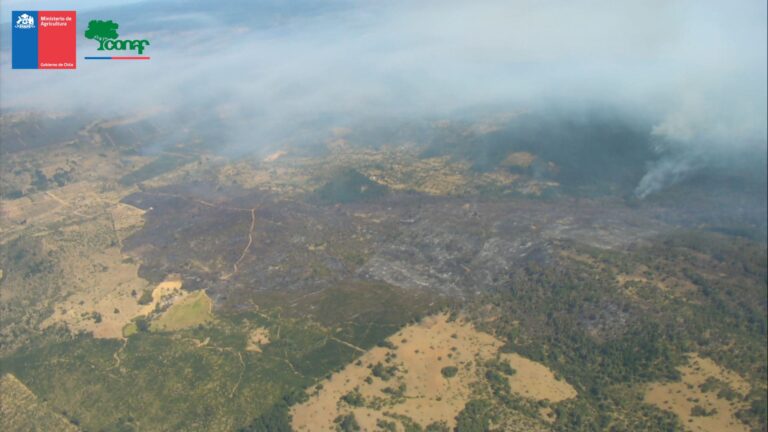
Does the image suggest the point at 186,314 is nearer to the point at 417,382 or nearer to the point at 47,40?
the point at 417,382

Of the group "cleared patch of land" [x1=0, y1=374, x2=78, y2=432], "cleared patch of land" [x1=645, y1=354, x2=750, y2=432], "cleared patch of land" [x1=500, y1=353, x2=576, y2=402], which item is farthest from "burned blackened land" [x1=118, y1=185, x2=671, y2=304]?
"cleared patch of land" [x1=645, y1=354, x2=750, y2=432]

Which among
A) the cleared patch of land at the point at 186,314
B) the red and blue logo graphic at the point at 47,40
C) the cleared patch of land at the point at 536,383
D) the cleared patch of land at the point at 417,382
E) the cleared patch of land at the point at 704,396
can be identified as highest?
the red and blue logo graphic at the point at 47,40

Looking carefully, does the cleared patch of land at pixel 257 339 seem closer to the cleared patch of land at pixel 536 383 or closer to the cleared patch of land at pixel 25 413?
the cleared patch of land at pixel 25 413

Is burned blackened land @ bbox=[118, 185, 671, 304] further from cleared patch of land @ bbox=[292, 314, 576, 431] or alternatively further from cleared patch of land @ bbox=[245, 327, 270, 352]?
cleared patch of land @ bbox=[292, 314, 576, 431]

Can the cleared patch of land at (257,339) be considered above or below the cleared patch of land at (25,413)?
above

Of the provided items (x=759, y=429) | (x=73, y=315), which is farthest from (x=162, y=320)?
(x=759, y=429)

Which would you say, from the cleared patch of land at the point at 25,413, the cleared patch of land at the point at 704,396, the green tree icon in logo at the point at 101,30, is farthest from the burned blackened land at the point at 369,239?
the green tree icon in logo at the point at 101,30

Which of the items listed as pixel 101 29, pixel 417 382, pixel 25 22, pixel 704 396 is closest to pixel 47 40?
pixel 25 22

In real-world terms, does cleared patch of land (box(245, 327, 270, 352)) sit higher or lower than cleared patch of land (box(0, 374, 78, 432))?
higher
